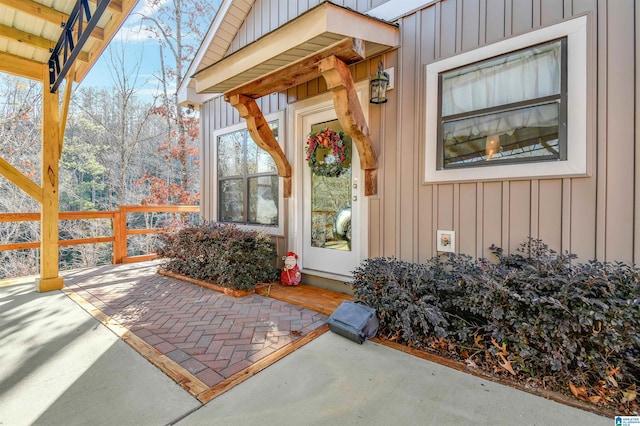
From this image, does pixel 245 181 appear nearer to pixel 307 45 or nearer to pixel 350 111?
pixel 350 111

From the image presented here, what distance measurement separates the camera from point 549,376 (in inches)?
67.3

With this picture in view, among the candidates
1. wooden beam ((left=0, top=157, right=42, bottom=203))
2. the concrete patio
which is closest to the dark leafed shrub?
the concrete patio

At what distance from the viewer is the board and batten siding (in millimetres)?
2016

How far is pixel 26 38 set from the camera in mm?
3330

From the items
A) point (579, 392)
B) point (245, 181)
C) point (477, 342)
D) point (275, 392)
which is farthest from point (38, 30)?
point (579, 392)

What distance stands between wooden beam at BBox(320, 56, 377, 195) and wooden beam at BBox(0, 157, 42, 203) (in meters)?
3.57

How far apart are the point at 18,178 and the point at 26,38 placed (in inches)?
62.6

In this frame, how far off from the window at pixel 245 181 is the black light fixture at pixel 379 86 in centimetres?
168

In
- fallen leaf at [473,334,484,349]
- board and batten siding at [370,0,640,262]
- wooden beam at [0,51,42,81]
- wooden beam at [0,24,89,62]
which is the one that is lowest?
fallen leaf at [473,334,484,349]

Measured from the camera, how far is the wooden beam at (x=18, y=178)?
322 centimetres

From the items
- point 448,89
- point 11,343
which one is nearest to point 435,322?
point 448,89

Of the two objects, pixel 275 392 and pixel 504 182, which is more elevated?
pixel 504 182

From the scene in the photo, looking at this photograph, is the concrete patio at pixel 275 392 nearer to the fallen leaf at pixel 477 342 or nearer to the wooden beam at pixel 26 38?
the fallen leaf at pixel 477 342

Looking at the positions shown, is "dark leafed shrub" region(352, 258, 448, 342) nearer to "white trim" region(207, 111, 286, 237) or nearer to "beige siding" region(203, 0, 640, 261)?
"beige siding" region(203, 0, 640, 261)
